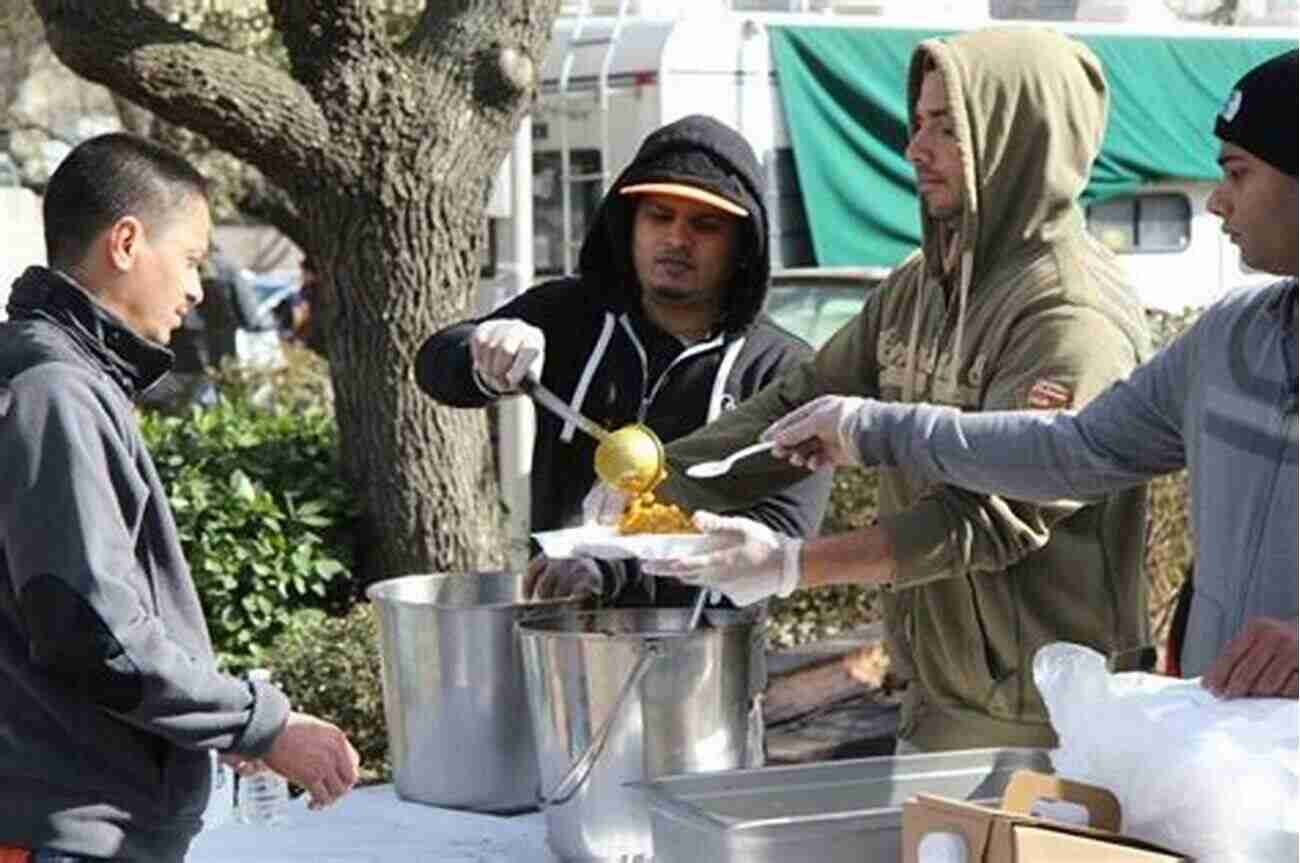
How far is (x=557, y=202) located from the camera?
10117mm

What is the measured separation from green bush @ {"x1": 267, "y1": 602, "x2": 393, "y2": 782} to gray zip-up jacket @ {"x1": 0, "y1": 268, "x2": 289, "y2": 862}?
3.20 m

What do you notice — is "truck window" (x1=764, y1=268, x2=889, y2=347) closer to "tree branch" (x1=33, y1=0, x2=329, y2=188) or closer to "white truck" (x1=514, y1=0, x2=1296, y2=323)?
"white truck" (x1=514, y1=0, x2=1296, y2=323)

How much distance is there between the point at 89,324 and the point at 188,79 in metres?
3.77

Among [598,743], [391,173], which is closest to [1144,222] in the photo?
[391,173]

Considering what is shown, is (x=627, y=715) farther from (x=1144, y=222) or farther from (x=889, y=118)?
(x=1144, y=222)

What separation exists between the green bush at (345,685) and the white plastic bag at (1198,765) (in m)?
3.58

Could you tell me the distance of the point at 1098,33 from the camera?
1089cm

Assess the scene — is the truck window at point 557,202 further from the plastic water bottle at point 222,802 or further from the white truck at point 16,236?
the plastic water bottle at point 222,802

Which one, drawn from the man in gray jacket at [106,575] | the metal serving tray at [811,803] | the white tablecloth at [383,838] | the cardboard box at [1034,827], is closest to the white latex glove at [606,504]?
the white tablecloth at [383,838]

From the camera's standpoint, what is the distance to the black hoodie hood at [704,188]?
130 inches

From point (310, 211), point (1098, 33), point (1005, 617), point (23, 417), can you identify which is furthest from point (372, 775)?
point (1098, 33)

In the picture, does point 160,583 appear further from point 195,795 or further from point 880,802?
point 880,802

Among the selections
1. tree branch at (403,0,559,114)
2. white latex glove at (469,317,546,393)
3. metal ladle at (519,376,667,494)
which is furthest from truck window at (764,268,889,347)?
metal ladle at (519,376,667,494)

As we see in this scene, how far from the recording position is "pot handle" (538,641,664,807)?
2.55 m
